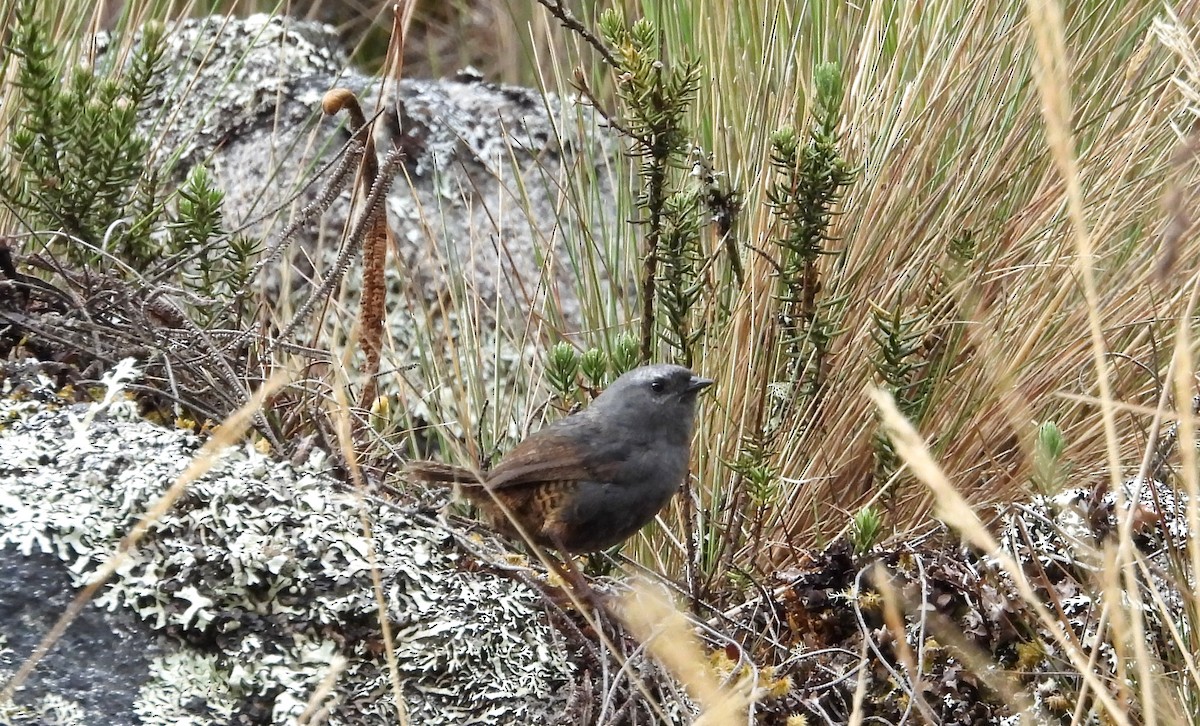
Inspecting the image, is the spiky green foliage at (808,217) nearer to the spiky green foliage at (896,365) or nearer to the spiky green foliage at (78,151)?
the spiky green foliage at (896,365)

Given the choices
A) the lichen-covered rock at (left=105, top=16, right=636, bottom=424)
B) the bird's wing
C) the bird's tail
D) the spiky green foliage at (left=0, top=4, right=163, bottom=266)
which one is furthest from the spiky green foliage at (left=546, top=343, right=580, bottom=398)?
the lichen-covered rock at (left=105, top=16, right=636, bottom=424)

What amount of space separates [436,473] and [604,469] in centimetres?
42

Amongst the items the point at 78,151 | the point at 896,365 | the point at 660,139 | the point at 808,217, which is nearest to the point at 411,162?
the point at 78,151

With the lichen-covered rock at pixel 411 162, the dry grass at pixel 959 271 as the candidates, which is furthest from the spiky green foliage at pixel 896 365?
the lichen-covered rock at pixel 411 162

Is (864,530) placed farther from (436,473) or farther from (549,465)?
(436,473)

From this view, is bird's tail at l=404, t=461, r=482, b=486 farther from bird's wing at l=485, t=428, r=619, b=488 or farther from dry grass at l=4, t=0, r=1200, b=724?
dry grass at l=4, t=0, r=1200, b=724

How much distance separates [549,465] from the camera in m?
2.95

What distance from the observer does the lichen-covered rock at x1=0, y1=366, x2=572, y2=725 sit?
2014 mm

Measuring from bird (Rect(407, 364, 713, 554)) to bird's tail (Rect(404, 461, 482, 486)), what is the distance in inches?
1.9

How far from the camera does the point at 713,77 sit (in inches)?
135

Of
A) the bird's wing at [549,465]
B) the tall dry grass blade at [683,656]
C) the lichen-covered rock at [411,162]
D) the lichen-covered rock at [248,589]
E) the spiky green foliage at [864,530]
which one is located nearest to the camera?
the tall dry grass blade at [683,656]

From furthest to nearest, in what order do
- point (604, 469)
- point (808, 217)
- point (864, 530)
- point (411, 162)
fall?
point (411, 162) → point (604, 469) → point (808, 217) → point (864, 530)

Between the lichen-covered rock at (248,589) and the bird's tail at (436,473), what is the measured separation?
306 millimetres

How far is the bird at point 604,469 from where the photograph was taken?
9.41ft
